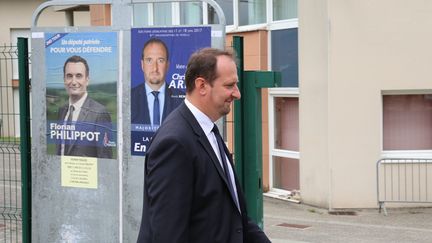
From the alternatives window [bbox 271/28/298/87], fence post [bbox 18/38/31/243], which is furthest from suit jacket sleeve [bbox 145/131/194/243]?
window [bbox 271/28/298/87]

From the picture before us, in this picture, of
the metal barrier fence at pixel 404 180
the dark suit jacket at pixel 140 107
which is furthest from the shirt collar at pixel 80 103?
the metal barrier fence at pixel 404 180

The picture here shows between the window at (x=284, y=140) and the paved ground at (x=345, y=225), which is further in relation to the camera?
the window at (x=284, y=140)

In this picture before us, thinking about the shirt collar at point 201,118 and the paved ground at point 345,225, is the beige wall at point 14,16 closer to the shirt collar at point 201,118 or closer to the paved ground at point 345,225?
the paved ground at point 345,225

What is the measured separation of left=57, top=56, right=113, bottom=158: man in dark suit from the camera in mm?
5520

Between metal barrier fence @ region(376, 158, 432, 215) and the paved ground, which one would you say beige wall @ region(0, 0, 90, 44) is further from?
metal barrier fence @ region(376, 158, 432, 215)

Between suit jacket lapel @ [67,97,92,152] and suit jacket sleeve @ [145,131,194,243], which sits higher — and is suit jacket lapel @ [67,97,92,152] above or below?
above

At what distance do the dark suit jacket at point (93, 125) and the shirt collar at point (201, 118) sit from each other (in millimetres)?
2280

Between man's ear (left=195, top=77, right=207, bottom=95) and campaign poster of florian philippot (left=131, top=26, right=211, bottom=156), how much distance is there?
182cm

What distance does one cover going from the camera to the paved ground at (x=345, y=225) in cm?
952

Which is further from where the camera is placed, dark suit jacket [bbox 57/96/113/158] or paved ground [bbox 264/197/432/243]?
paved ground [bbox 264/197/432/243]

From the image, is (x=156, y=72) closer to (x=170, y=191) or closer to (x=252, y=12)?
(x=170, y=191)

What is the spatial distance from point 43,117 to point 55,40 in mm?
650

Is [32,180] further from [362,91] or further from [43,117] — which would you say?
[362,91]

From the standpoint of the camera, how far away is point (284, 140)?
43.7 feet
